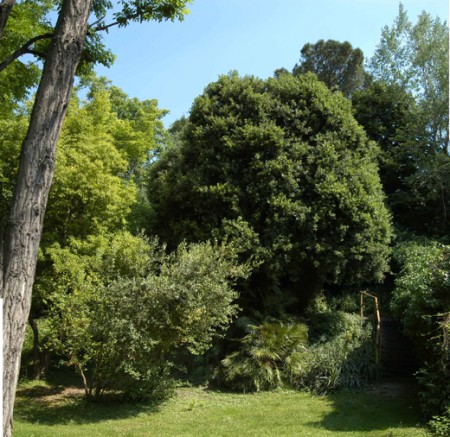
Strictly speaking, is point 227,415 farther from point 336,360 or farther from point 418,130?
point 418,130

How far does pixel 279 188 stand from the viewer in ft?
49.6

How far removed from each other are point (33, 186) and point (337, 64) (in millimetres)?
35606

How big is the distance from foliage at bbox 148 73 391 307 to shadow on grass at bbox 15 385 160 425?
4921 mm

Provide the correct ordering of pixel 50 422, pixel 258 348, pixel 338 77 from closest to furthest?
1. pixel 50 422
2. pixel 258 348
3. pixel 338 77

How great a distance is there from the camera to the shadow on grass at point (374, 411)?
9328mm

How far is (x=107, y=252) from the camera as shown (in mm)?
12117

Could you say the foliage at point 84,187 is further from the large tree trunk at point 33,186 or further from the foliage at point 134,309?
the large tree trunk at point 33,186

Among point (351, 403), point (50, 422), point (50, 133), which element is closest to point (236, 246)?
point (351, 403)

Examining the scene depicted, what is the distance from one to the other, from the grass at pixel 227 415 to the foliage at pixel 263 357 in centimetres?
51

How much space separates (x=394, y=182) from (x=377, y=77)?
26.2 ft

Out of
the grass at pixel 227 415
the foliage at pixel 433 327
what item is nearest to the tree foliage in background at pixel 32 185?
the grass at pixel 227 415

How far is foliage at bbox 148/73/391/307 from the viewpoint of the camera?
586 inches

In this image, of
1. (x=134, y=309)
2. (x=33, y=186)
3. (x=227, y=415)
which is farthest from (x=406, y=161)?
(x=33, y=186)

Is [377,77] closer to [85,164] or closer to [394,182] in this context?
[394,182]
